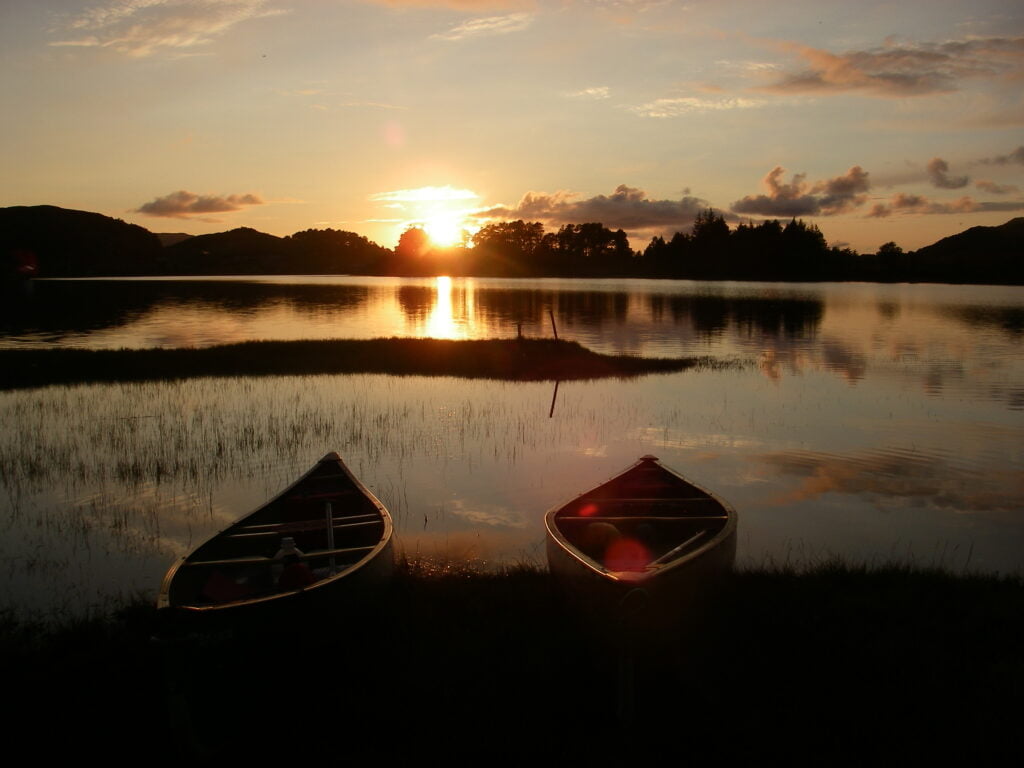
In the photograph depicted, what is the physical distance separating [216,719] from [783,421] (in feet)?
62.7

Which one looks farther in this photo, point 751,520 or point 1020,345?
point 1020,345

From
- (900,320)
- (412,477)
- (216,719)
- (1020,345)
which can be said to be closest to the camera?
(216,719)

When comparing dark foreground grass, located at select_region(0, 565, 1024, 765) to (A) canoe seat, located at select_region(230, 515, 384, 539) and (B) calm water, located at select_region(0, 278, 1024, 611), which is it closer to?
(A) canoe seat, located at select_region(230, 515, 384, 539)

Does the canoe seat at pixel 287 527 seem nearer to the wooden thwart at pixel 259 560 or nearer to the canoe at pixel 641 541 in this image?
the wooden thwart at pixel 259 560

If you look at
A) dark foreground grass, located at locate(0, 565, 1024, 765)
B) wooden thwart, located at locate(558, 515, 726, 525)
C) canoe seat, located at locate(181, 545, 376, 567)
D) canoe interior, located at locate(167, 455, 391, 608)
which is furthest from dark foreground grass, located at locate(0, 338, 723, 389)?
dark foreground grass, located at locate(0, 565, 1024, 765)

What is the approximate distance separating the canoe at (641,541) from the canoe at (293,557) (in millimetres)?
2407

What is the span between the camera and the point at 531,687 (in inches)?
279

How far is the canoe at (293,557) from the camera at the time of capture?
714 centimetres

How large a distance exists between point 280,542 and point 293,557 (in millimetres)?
1522

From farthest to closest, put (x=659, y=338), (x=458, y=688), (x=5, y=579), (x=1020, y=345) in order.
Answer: (x=659, y=338) < (x=1020, y=345) < (x=5, y=579) < (x=458, y=688)

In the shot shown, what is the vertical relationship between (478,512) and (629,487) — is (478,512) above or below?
below

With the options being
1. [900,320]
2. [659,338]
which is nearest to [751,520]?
[659,338]

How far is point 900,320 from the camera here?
64.3 m

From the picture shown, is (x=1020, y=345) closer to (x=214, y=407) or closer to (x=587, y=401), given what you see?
(x=587, y=401)
